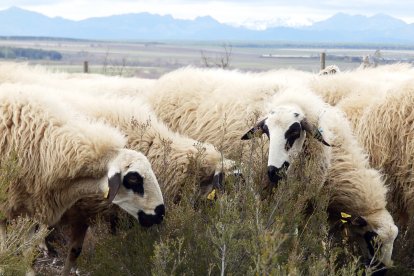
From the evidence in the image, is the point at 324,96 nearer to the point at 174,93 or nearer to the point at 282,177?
the point at 174,93

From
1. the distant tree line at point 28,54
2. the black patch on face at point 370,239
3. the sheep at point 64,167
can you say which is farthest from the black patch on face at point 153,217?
the distant tree line at point 28,54

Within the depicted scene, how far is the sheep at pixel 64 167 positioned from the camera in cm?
617

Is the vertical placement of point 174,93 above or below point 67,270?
above

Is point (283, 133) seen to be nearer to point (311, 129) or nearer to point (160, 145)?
point (311, 129)

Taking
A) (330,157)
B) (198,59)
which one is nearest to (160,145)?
(330,157)

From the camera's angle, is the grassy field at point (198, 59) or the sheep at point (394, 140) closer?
the sheep at point (394, 140)

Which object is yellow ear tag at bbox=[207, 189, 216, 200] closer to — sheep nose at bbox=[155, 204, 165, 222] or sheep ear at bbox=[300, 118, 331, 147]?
sheep nose at bbox=[155, 204, 165, 222]

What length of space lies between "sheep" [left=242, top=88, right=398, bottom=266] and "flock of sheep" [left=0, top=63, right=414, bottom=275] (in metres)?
0.01

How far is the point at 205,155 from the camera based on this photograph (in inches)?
285

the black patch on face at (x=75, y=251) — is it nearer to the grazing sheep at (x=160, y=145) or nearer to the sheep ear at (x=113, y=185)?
the grazing sheep at (x=160, y=145)

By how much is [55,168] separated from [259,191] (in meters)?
1.75

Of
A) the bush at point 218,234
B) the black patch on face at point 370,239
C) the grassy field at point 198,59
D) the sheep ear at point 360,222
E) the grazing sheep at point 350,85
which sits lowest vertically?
the grassy field at point 198,59

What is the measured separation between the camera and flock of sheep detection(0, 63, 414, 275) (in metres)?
6.33

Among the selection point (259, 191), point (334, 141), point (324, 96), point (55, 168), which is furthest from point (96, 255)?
point (324, 96)
